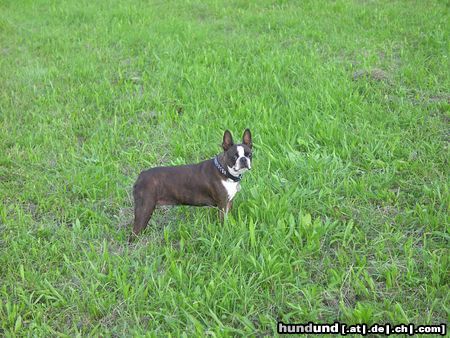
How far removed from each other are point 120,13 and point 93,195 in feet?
22.6

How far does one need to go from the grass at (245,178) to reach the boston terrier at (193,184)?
0.83 ft

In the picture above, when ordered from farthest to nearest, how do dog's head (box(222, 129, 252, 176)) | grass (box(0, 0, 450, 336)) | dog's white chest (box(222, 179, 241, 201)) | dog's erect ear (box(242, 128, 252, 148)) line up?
dog's erect ear (box(242, 128, 252, 148)) → dog's white chest (box(222, 179, 241, 201)) → dog's head (box(222, 129, 252, 176)) → grass (box(0, 0, 450, 336))

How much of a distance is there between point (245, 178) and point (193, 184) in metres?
1.01

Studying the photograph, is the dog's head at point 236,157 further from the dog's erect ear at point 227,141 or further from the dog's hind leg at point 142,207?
the dog's hind leg at point 142,207

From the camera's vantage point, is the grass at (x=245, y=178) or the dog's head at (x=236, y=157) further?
the dog's head at (x=236, y=157)

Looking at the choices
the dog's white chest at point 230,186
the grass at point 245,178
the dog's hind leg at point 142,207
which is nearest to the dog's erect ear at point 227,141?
the dog's white chest at point 230,186

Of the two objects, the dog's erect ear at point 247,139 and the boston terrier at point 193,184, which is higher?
the dog's erect ear at point 247,139

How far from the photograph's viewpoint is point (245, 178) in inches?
205

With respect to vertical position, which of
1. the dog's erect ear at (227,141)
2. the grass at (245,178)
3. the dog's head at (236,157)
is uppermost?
the dog's erect ear at (227,141)

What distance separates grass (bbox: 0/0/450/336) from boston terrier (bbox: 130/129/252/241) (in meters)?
0.25

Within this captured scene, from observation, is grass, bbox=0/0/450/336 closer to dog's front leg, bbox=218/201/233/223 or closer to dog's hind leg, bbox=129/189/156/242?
dog's front leg, bbox=218/201/233/223

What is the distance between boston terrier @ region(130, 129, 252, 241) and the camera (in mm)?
4270

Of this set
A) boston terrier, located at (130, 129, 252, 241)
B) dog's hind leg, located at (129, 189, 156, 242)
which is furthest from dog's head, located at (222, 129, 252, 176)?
dog's hind leg, located at (129, 189, 156, 242)

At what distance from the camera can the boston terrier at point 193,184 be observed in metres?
4.27
